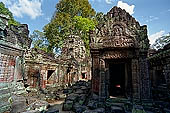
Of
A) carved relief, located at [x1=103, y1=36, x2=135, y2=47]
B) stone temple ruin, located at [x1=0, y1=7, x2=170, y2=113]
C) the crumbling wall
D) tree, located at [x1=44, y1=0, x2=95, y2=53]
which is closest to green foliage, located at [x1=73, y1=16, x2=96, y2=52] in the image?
tree, located at [x1=44, y1=0, x2=95, y2=53]

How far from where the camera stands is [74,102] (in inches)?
200

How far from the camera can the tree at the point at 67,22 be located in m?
19.0

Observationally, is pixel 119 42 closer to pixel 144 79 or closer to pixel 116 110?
pixel 144 79

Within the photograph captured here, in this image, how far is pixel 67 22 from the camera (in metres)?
19.3

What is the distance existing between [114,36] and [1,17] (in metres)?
4.95

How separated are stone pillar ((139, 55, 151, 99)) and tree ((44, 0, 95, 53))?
16.6 meters

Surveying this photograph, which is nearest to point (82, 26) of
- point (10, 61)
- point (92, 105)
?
point (10, 61)

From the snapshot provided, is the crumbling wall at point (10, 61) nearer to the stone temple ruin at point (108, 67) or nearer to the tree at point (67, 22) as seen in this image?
the stone temple ruin at point (108, 67)

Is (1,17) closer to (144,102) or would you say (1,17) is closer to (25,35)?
(25,35)

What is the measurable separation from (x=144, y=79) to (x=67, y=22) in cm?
1802

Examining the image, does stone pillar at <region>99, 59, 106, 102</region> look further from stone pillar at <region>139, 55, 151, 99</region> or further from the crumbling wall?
the crumbling wall

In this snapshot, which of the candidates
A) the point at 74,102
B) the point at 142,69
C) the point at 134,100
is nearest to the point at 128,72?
the point at 142,69

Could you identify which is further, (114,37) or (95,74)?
(95,74)

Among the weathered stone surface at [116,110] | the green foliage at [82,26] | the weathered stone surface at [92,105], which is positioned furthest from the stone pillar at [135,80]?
the green foliage at [82,26]
